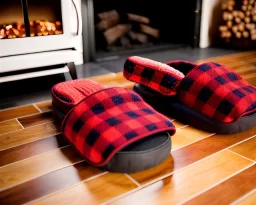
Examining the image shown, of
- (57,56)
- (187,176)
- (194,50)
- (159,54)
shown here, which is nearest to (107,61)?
(159,54)

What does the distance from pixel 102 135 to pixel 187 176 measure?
0.93 ft

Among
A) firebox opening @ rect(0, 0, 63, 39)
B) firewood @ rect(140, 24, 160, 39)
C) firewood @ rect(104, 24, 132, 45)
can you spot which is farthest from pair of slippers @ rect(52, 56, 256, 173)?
firewood @ rect(140, 24, 160, 39)

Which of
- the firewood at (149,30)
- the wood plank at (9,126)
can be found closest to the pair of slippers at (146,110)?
the wood plank at (9,126)

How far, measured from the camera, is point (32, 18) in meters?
1.65

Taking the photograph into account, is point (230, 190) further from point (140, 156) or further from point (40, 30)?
point (40, 30)

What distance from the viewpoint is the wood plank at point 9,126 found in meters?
1.26

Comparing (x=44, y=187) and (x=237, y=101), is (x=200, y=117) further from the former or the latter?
(x=44, y=187)

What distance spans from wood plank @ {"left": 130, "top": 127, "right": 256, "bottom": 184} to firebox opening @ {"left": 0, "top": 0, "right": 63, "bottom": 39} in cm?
96

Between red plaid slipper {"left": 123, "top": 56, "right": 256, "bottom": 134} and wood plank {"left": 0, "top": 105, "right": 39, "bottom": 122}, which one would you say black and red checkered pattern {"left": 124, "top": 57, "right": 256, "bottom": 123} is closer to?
red plaid slipper {"left": 123, "top": 56, "right": 256, "bottom": 134}

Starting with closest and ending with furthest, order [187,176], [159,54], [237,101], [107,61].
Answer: [187,176], [237,101], [107,61], [159,54]

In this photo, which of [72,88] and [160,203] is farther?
[72,88]

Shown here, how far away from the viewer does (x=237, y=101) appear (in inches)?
46.3

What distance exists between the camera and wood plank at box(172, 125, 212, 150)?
115 centimetres

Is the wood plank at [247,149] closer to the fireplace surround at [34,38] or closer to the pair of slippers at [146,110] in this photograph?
the pair of slippers at [146,110]
